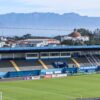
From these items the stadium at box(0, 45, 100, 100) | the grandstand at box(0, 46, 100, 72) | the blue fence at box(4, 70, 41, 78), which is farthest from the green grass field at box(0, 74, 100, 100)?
the grandstand at box(0, 46, 100, 72)

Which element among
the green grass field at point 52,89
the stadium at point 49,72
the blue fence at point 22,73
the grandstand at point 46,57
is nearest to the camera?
the green grass field at point 52,89

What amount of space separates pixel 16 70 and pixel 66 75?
25.2 ft

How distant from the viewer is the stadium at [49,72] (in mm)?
45312

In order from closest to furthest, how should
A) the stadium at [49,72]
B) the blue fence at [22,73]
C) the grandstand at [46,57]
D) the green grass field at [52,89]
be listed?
1. the green grass field at [52,89]
2. the stadium at [49,72]
3. the blue fence at [22,73]
4. the grandstand at [46,57]

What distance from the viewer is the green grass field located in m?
42.1

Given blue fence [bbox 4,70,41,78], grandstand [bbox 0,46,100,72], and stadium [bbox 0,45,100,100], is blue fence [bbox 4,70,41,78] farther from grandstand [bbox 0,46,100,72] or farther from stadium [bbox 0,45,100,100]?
grandstand [bbox 0,46,100,72]

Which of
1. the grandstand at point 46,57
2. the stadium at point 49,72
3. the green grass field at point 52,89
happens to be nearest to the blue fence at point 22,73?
the stadium at point 49,72

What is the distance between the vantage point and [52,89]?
48781mm

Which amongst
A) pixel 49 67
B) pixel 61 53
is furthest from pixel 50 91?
pixel 61 53

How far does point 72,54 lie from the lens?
77.4 meters

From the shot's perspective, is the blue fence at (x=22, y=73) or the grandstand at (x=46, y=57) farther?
the grandstand at (x=46, y=57)

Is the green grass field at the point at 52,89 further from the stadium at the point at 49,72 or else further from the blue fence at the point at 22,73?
the blue fence at the point at 22,73

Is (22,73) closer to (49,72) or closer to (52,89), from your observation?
(49,72)

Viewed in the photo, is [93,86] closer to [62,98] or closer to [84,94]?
[84,94]
